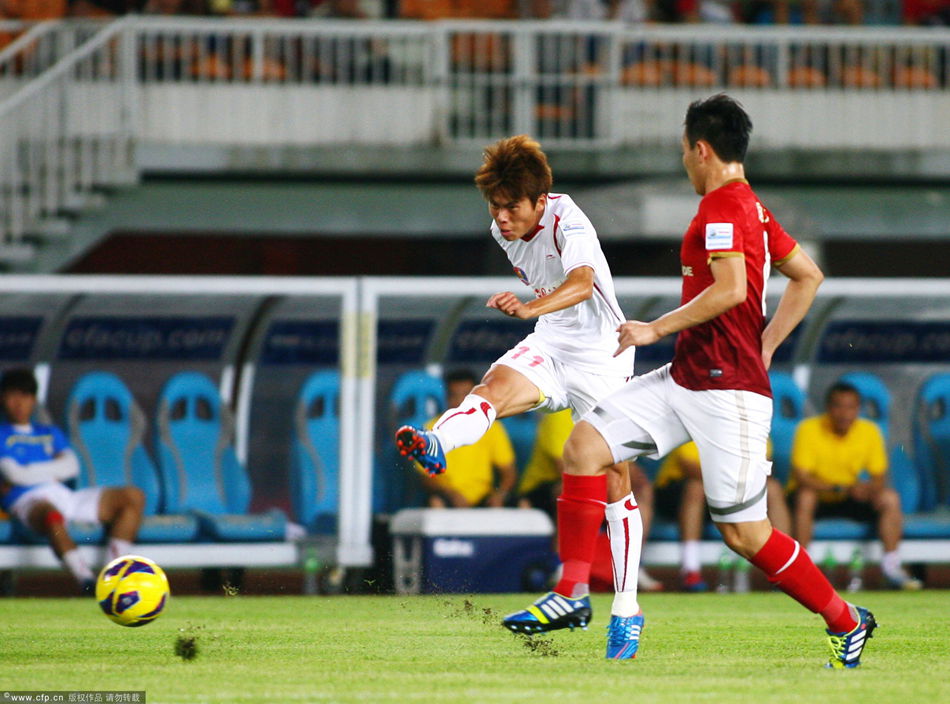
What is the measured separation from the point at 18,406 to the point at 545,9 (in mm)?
9614

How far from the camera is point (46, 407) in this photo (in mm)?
12281

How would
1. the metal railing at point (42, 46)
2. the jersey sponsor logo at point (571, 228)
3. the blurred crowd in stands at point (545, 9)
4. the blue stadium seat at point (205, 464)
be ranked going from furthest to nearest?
the blurred crowd in stands at point (545, 9) < the metal railing at point (42, 46) < the blue stadium seat at point (205, 464) < the jersey sponsor logo at point (571, 228)

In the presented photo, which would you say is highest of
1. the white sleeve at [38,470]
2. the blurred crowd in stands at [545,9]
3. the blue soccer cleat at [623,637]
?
the blurred crowd in stands at [545,9]

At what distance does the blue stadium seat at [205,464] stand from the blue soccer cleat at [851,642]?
20.6 ft

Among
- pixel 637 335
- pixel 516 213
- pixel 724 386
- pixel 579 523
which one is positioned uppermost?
pixel 516 213

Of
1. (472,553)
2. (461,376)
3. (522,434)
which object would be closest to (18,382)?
(461,376)

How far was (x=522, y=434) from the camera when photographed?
12.9 meters

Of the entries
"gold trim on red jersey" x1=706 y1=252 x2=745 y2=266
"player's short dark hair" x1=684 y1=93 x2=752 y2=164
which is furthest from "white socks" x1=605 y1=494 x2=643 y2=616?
"player's short dark hair" x1=684 y1=93 x2=752 y2=164

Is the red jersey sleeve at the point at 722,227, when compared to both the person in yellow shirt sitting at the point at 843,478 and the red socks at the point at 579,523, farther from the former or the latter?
the person in yellow shirt sitting at the point at 843,478

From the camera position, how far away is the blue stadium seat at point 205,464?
12211 millimetres

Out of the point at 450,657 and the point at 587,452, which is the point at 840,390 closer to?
the point at 450,657

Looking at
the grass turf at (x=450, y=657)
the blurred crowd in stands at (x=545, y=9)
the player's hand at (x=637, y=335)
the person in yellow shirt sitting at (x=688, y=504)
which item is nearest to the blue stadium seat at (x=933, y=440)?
the person in yellow shirt sitting at (x=688, y=504)

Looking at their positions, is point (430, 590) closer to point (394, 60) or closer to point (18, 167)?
point (18, 167)

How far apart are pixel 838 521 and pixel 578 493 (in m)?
6.33
